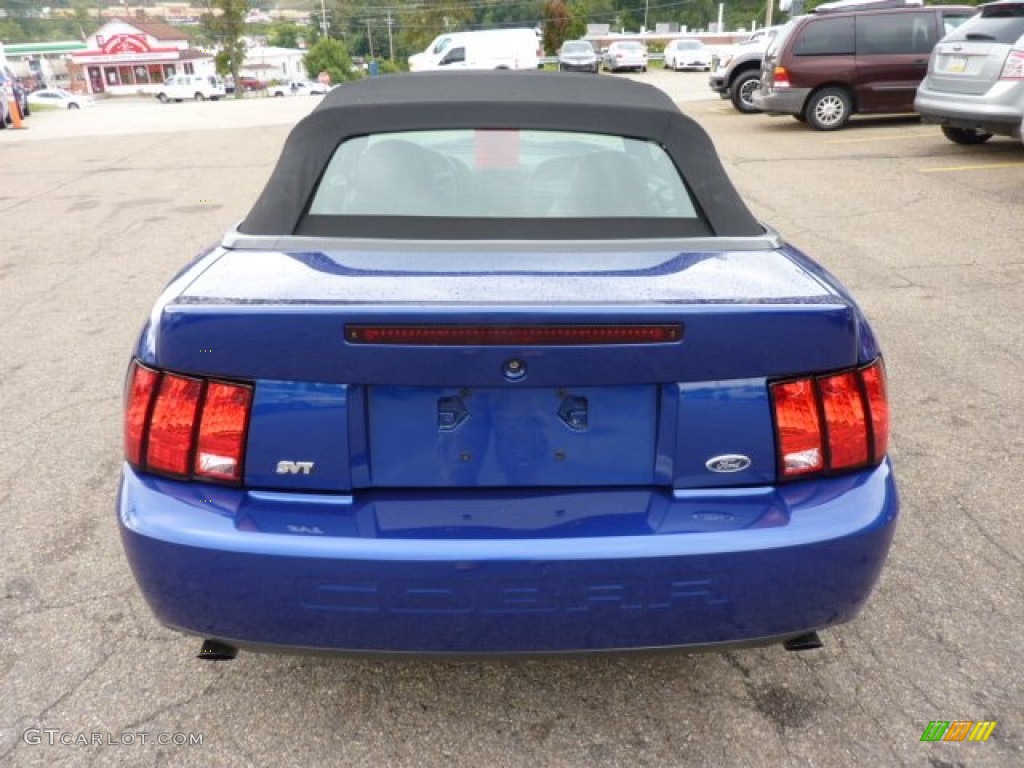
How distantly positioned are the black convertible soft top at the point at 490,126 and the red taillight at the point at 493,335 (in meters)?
0.69

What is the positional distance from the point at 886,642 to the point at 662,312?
1450 mm

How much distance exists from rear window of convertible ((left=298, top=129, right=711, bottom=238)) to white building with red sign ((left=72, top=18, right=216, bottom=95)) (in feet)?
286

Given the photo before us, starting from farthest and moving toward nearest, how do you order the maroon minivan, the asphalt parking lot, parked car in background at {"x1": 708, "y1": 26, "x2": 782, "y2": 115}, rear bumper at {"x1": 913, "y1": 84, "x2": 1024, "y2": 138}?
parked car in background at {"x1": 708, "y1": 26, "x2": 782, "y2": 115}, the maroon minivan, rear bumper at {"x1": 913, "y1": 84, "x2": 1024, "y2": 138}, the asphalt parking lot

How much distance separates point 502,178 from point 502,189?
0.09 meters

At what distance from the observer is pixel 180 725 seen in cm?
218

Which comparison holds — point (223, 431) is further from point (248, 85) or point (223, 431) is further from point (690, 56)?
point (248, 85)

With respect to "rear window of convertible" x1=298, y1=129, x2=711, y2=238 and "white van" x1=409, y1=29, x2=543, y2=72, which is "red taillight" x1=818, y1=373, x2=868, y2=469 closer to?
"rear window of convertible" x1=298, y1=129, x2=711, y2=238

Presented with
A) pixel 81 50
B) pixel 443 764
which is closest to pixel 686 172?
pixel 443 764

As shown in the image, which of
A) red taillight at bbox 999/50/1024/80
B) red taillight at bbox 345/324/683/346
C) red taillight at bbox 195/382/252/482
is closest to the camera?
red taillight at bbox 345/324/683/346

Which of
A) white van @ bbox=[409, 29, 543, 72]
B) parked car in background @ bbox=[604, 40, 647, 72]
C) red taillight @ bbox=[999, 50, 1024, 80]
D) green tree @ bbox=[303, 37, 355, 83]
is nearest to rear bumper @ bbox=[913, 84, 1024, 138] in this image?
red taillight @ bbox=[999, 50, 1024, 80]

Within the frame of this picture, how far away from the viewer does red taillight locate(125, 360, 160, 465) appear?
6.14 ft

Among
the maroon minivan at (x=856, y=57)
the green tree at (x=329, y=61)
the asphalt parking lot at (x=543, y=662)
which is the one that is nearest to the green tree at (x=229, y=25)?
the green tree at (x=329, y=61)

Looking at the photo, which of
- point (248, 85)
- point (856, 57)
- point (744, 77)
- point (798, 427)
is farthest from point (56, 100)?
point (798, 427)

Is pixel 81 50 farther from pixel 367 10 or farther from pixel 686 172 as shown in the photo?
pixel 686 172
